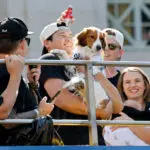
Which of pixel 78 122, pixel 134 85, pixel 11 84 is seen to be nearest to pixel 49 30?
pixel 134 85

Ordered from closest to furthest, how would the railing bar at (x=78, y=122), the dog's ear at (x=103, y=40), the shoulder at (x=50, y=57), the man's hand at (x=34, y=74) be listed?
the railing bar at (x=78, y=122) < the man's hand at (x=34, y=74) < the shoulder at (x=50, y=57) < the dog's ear at (x=103, y=40)

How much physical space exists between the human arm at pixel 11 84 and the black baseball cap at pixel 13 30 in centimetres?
24

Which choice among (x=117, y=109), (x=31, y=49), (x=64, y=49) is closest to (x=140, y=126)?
(x=117, y=109)

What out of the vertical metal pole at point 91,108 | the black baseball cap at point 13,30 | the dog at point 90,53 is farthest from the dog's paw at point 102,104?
the black baseball cap at point 13,30

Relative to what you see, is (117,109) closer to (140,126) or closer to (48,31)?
(140,126)

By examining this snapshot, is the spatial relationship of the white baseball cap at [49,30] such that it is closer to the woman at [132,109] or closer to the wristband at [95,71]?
the woman at [132,109]

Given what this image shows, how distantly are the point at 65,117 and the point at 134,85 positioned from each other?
0.75m

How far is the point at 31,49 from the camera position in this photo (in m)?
16.2

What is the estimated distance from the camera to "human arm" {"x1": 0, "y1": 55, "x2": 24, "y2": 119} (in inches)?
320

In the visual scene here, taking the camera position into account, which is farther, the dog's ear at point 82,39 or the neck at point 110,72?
the neck at point 110,72

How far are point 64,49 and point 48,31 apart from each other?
241 millimetres

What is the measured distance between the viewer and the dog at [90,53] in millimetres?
8820

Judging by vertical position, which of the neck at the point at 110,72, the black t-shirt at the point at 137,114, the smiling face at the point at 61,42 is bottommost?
the black t-shirt at the point at 137,114

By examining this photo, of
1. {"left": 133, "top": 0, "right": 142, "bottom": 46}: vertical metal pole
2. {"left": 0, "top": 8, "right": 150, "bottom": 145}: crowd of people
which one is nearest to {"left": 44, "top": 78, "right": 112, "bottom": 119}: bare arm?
{"left": 0, "top": 8, "right": 150, "bottom": 145}: crowd of people
